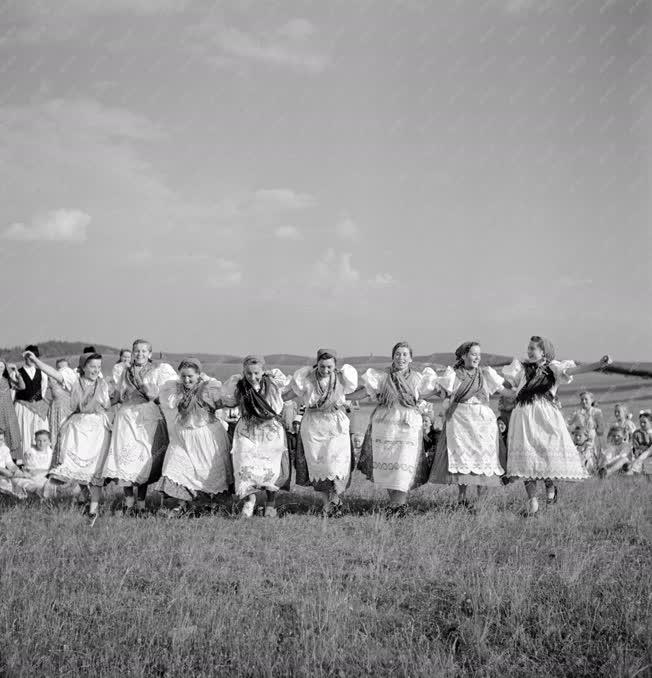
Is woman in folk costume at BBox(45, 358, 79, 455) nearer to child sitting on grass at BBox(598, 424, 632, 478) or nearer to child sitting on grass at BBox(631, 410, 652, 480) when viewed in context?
child sitting on grass at BBox(598, 424, 632, 478)

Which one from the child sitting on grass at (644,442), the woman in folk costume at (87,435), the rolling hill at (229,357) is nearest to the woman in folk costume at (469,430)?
the woman in folk costume at (87,435)

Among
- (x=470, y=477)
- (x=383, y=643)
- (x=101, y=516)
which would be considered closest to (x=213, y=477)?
(x=101, y=516)

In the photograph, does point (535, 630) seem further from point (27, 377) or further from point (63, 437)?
point (27, 377)

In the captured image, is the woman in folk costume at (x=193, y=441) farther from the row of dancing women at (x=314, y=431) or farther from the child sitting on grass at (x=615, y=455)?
the child sitting on grass at (x=615, y=455)

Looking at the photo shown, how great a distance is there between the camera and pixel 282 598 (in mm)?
4863

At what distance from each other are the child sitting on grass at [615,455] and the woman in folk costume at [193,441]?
7410 millimetres

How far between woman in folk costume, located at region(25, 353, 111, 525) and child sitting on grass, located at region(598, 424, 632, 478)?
28.0 feet

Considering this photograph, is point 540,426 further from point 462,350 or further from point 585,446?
point 585,446

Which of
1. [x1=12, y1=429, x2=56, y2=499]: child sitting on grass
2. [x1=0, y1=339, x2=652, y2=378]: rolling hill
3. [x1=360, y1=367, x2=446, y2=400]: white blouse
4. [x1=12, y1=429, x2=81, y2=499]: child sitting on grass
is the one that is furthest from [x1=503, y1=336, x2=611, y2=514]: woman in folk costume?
[x1=0, y1=339, x2=652, y2=378]: rolling hill

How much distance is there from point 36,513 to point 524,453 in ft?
17.5

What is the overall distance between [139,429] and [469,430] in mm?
3714

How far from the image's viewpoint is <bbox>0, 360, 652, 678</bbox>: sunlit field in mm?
4027

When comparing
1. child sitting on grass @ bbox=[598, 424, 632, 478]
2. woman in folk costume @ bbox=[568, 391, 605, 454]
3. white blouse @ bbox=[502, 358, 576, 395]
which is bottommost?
child sitting on grass @ bbox=[598, 424, 632, 478]

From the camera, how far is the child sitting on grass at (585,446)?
42.1 feet
